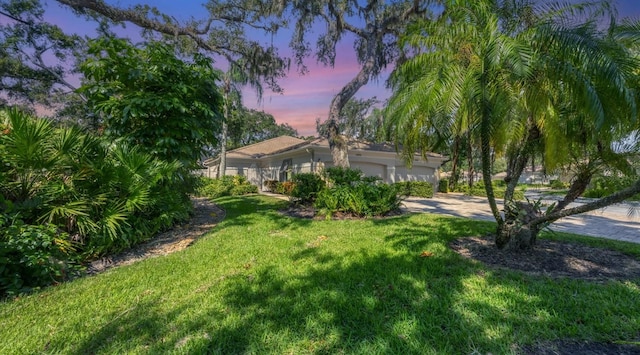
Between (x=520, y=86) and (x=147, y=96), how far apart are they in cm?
681

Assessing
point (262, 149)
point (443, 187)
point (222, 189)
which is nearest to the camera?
point (222, 189)

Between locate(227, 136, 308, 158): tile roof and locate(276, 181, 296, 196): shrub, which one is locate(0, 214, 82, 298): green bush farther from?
locate(227, 136, 308, 158): tile roof

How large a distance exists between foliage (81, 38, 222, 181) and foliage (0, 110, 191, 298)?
79cm

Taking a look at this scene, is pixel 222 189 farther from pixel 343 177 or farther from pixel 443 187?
pixel 443 187

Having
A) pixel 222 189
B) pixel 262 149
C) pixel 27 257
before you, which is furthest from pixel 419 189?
pixel 27 257

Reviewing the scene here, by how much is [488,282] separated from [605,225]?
313 inches

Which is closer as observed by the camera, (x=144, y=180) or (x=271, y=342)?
(x=271, y=342)

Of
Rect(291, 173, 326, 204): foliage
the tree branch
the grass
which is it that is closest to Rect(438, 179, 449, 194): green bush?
Rect(291, 173, 326, 204): foliage

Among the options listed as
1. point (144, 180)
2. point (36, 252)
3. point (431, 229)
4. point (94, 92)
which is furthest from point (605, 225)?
point (94, 92)

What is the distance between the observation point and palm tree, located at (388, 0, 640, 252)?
336cm

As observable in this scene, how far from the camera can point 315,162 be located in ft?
50.1

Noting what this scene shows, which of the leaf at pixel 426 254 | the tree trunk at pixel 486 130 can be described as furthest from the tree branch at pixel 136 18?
the leaf at pixel 426 254

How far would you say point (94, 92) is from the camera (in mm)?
5734

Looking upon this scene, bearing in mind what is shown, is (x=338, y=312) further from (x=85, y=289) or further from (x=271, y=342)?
(x=85, y=289)
